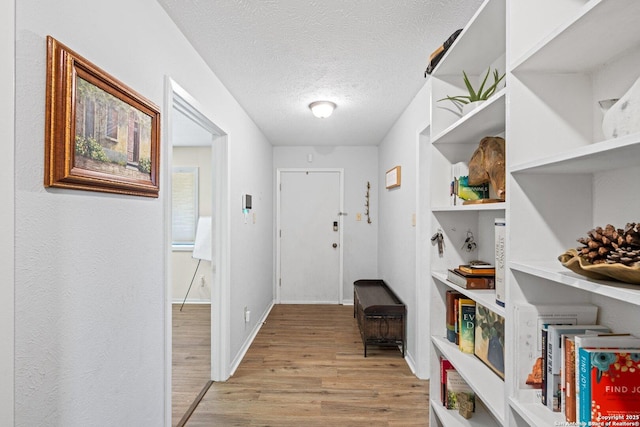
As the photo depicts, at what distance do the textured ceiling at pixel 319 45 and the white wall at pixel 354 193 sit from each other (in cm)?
179

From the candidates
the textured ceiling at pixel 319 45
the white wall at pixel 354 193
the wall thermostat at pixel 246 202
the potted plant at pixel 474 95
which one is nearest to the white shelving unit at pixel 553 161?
the potted plant at pixel 474 95

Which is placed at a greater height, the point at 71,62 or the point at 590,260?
the point at 71,62

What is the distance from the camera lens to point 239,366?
3.03m

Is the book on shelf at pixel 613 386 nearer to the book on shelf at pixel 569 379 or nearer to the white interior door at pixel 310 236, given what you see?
the book on shelf at pixel 569 379

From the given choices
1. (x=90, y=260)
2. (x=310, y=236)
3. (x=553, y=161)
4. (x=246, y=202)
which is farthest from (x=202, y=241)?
(x=553, y=161)

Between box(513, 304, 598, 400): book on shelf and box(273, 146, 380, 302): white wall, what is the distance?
4075 mm

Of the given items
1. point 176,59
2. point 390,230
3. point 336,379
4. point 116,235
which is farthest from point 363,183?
point 116,235

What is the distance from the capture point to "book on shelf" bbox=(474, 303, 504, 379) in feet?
4.45

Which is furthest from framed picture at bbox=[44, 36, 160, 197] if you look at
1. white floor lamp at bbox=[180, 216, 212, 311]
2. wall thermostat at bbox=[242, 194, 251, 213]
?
white floor lamp at bbox=[180, 216, 212, 311]

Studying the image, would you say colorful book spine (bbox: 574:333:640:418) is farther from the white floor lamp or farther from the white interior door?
the white floor lamp

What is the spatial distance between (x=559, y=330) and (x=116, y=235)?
5.26 feet

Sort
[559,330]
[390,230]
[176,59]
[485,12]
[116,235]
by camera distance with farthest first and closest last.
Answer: [390,230], [176,59], [116,235], [485,12], [559,330]

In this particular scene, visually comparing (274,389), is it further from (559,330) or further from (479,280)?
(559,330)

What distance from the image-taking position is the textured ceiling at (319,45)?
1.66m
